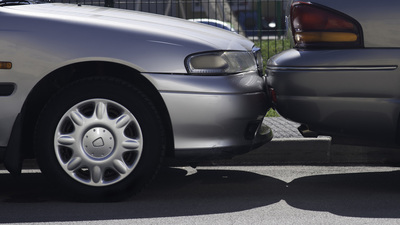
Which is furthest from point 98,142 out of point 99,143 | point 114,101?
point 114,101

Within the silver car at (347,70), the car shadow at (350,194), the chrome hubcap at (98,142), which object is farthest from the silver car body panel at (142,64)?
the car shadow at (350,194)

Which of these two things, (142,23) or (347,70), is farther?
(142,23)

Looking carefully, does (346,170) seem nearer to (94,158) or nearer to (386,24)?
(386,24)

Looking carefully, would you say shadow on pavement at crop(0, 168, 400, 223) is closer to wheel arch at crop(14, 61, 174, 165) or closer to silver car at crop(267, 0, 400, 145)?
wheel arch at crop(14, 61, 174, 165)

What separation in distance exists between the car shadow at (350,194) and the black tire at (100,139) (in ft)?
3.18

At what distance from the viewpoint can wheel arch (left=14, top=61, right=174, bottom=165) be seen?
5293 mm

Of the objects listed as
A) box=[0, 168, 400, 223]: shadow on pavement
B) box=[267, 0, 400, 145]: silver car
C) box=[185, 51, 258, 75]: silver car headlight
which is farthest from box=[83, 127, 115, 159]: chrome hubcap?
box=[267, 0, 400, 145]: silver car

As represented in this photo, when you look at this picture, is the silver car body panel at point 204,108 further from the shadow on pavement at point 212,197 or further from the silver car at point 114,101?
the shadow on pavement at point 212,197

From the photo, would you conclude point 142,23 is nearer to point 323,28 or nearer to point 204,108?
point 204,108

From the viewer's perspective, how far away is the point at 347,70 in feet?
16.8

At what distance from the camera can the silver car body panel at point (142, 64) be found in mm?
5152

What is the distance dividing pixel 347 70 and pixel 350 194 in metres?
0.88

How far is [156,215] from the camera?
16.1 feet

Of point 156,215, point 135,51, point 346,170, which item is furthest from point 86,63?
point 346,170
